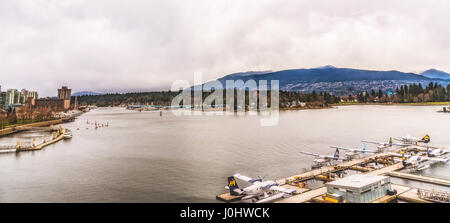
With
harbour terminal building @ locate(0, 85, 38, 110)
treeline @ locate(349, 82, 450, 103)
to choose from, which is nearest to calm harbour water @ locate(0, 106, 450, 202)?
treeline @ locate(349, 82, 450, 103)

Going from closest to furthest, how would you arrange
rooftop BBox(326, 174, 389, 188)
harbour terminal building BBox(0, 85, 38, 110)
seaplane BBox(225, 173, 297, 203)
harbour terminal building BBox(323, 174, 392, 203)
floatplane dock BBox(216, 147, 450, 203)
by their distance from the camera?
harbour terminal building BBox(323, 174, 392, 203)
rooftop BBox(326, 174, 389, 188)
floatplane dock BBox(216, 147, 450, 203)
seaplane BBox(225, 173, 297, 203)
harbour terminal building BBox(0, 85, 38, 110)

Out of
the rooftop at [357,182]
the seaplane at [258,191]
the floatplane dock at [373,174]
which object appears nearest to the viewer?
the rooftop at [357,182]

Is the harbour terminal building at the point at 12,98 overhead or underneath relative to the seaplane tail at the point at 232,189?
overhead

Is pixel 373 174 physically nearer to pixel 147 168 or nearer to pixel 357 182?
pixel 357 182

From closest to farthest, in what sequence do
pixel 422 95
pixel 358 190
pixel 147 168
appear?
1. pixel 358 190
2. pixel 147 168
3. pixel 422 95

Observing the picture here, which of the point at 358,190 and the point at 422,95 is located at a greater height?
the point at 422,95

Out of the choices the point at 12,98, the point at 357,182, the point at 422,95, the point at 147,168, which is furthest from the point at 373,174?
the point at 12,98

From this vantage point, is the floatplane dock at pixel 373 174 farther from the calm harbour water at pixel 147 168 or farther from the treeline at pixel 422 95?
the treeline at pixel 422 95

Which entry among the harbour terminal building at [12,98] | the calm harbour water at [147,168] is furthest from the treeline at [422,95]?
the harbour terminal building at [12,98]

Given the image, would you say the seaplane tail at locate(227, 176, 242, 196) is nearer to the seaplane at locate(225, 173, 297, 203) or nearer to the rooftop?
the seaplane at locate(225, 173, 297, 203)
